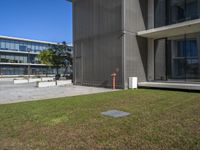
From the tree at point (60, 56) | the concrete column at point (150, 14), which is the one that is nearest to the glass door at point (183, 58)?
the concrete column at point (150, 14)

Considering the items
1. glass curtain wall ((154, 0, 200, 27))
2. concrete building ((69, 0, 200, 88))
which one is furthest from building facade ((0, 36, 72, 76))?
glass curtain wall ((154, 0, 200, 27))

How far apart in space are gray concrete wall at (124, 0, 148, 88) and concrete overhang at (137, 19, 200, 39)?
2.17 feet

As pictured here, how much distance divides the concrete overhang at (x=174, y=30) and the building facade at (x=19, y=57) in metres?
40.4

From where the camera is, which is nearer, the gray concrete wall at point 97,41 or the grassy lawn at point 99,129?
the grassy lawn at point 99,129

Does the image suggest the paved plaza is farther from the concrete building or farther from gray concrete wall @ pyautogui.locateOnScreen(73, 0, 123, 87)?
the concrete building

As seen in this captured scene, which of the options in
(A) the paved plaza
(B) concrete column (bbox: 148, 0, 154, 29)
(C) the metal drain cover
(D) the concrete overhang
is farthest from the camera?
(B) concrete column (bbox: 148, 0, 154, 29)

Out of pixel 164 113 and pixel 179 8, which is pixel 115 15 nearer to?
pixel 179 8

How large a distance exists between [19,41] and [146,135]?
5650 cm

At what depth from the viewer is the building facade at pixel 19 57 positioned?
50.1 meters

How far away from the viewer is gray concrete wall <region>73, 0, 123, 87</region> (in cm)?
1314

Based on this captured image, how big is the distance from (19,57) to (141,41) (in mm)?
47119

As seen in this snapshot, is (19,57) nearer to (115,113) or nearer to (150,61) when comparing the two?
(150,61)

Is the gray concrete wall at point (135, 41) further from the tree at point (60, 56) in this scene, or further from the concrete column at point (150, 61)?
the tree at point (60, 56)

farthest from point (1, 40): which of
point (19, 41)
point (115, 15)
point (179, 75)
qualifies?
point (179, 75)
